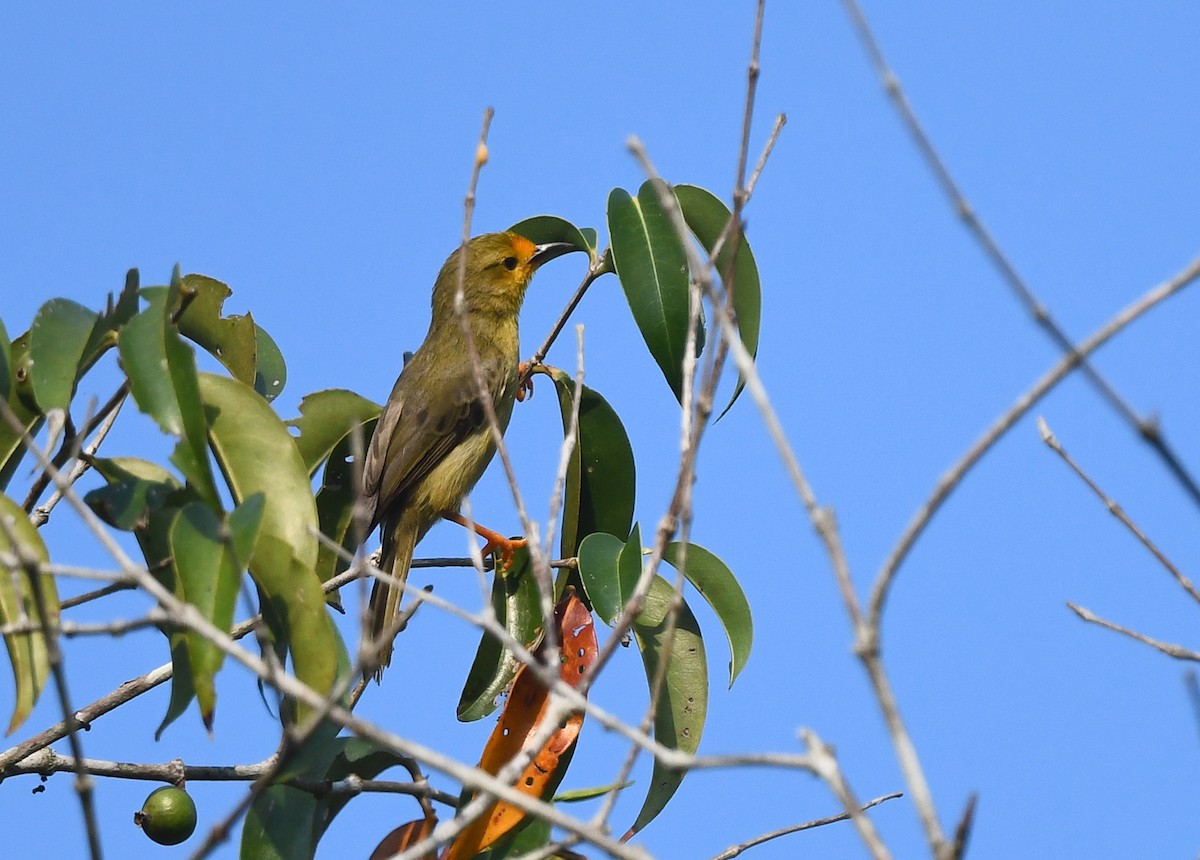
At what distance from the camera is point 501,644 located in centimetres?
402

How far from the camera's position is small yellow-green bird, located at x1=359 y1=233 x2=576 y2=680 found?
19.3ft

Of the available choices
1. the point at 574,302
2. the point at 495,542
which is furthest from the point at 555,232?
the point at 495,542

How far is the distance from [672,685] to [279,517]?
1.16 meters

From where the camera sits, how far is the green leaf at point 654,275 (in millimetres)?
3748

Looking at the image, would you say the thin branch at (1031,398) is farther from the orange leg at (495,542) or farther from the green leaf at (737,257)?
the orange leg at (495,542)

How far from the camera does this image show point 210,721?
2.70m

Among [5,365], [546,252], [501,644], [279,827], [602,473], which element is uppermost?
[546,252]

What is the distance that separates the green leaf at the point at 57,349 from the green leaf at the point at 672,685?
156cm

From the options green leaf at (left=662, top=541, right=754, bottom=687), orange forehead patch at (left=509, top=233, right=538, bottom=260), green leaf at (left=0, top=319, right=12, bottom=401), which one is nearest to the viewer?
green leaf at (left=0, top=319, right=12, bottom=401)

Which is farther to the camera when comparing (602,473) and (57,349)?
(602,473)

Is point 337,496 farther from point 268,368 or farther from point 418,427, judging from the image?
point 418,427

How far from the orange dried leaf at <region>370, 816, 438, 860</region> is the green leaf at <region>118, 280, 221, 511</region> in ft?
3.31

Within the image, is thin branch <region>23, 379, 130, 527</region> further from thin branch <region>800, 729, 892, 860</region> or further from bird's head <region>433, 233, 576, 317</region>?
bird's head <region>433, 233, 576, 317</region>

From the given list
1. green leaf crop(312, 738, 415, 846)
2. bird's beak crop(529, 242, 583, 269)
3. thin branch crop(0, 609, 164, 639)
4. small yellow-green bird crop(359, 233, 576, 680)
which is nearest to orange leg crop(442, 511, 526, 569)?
small yellow-green bird crop(359, 233, 576, 680)
